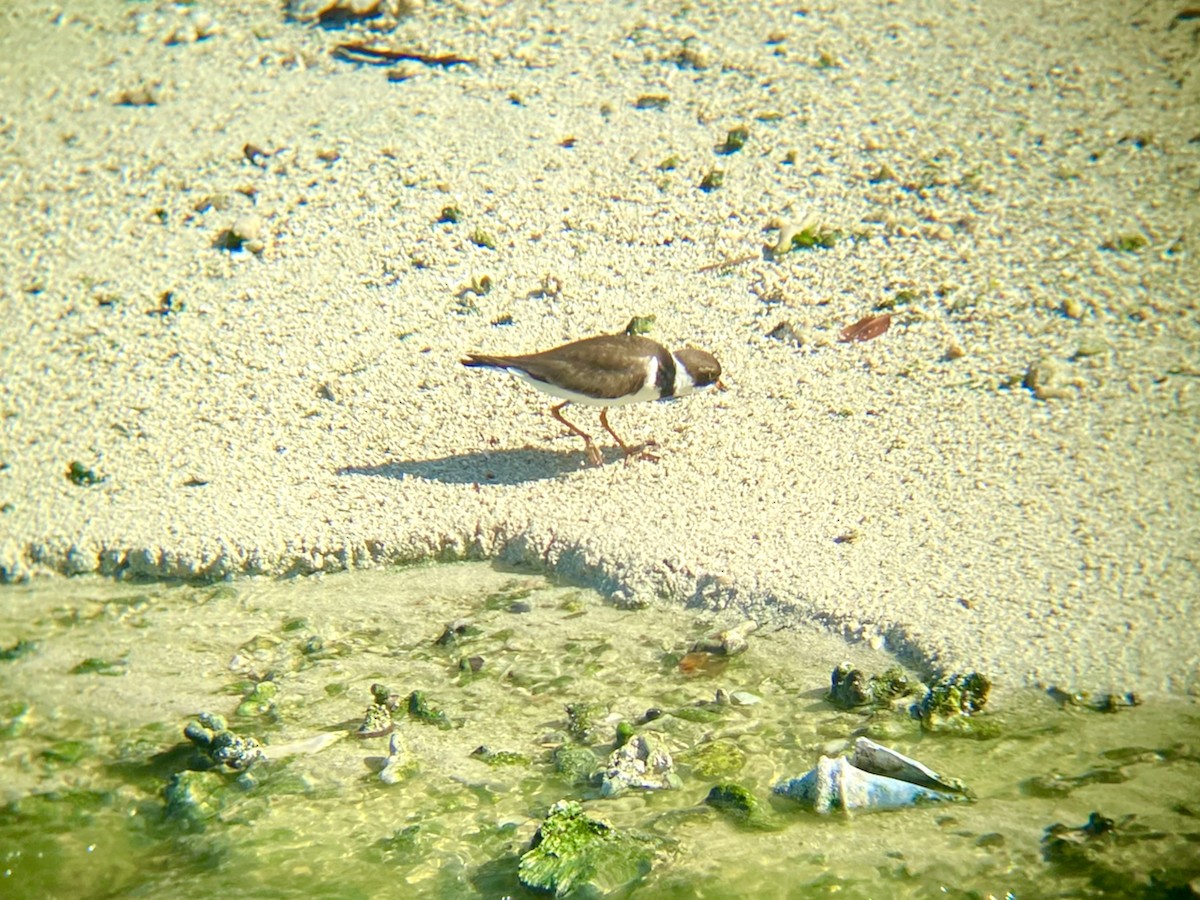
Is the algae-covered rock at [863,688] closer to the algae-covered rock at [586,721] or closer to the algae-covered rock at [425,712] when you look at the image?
the algae-covered rock at [586,721]

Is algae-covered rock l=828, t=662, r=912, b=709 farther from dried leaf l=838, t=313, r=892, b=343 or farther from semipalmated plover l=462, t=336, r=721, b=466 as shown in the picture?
dried leaf l=838, t=313, r=892, b=343

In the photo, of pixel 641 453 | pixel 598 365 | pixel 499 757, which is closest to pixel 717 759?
pixel 499 757

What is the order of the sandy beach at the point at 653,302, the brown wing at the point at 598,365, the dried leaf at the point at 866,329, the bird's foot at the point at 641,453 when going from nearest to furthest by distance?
the sandy beach at the point at 653,302
the brown wing at the point at 598,365
the bird's foot at the point at 641,453
the dried leaf at the point at 866,329

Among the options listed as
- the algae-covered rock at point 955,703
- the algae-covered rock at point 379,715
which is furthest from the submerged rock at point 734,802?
the algae-covered rock at point 379,715

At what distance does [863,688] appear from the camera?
3.49 meters

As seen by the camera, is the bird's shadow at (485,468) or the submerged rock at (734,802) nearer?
the submerged rock at (734,802)

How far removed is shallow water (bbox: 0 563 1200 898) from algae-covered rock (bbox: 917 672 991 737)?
0.06 m

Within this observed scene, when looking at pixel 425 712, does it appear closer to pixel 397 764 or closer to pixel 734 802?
pixel 397 764

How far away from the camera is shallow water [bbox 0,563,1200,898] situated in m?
2.95

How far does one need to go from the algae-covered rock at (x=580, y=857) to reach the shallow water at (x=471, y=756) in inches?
2.5

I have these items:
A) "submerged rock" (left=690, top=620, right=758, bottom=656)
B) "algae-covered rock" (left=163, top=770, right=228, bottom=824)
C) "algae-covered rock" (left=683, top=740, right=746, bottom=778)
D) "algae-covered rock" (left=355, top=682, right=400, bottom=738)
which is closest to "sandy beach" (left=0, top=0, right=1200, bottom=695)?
"submerged rock" (left=690, top=620, right=758, bottom=656)

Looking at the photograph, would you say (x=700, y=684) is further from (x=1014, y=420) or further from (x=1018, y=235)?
(x=1018, y=235)

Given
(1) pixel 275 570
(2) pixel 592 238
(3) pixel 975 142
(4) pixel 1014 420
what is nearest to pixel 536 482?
(1) pixel 275 570

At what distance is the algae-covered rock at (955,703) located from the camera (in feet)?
11.0
